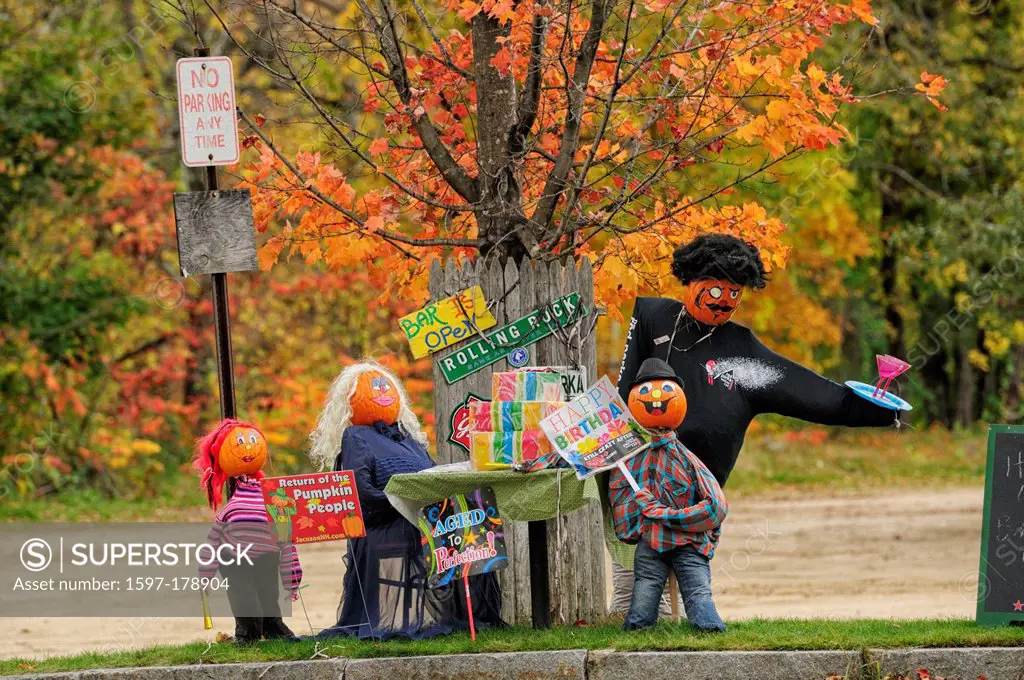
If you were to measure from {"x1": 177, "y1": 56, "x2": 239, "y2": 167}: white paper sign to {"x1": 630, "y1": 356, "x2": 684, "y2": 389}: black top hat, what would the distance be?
226 cm

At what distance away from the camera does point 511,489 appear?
6539mm

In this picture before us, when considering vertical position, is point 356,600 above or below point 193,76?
below

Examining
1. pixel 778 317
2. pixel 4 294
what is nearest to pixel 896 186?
pixel 778 317

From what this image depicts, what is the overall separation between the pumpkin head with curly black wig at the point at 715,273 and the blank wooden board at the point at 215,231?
2159mm

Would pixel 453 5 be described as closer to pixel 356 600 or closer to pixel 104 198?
pixel 356 600

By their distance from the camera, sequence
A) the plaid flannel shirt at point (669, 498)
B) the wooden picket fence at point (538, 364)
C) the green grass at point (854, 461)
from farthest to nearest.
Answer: the green grass at point (854, 461) → the wooden picket fence at point (538, 364) → the plaid flannel shirt at point (669, 498)

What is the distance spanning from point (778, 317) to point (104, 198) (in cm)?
1111

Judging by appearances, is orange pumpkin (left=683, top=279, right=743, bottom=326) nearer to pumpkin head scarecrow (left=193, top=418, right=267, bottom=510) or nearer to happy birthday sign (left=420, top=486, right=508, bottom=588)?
happy birthday sign (left=420, top=486, right=508, bottom=588)

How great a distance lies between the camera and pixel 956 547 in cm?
1407

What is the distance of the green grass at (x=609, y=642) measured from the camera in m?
6.16

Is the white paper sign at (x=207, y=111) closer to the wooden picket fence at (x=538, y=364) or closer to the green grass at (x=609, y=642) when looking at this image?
the wooden picket fence at (x=538, y=364)

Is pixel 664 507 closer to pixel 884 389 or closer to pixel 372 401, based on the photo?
pixel 884 389

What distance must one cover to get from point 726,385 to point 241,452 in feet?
7.80

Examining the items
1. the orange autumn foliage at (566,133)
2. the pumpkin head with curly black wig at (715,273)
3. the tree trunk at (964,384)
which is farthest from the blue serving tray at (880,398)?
the tree trunk at (964,384)
